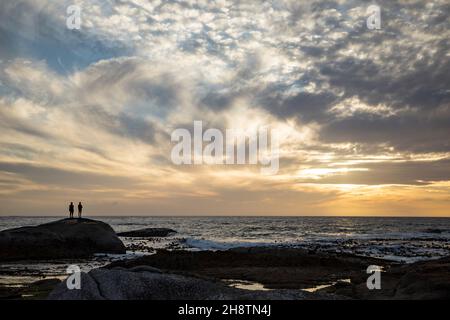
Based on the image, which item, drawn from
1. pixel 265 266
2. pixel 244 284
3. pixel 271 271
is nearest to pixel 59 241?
pixel 265 266

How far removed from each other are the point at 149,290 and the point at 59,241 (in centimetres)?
3184

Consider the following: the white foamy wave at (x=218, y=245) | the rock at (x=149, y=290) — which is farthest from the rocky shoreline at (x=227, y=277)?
the white foamy wave at (x=218, y=245)

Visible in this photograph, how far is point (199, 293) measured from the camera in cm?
1081

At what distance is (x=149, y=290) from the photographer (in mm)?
10617

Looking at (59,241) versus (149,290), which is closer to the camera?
(149,290)

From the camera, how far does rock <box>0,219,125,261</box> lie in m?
35.6

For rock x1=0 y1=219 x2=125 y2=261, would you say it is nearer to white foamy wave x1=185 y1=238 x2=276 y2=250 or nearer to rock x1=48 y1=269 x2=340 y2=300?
white foamy wave x1=185 y1=238 x2=276 y2=250

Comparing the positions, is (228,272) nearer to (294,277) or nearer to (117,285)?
(294,277)

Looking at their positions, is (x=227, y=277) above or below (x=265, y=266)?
above

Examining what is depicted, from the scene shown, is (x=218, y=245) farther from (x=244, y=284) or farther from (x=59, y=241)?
(x=244, y=284)

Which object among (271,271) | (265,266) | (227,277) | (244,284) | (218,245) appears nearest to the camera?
(244,284)

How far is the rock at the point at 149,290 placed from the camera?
393 inches
